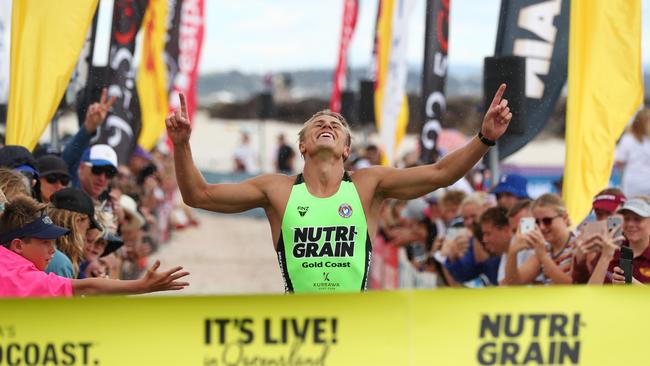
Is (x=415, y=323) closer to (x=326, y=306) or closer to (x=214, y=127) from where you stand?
(x=326, y=306)

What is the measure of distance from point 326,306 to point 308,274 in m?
1.21

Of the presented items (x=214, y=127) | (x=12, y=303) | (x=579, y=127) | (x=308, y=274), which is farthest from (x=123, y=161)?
(x=214, y=127)

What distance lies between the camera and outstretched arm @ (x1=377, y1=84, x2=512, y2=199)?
202 inches

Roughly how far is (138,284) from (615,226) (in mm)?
3152

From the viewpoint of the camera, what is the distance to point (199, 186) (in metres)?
5.23

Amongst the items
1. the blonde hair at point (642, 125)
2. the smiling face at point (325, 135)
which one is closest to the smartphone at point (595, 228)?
the smiling face at point (325, 135)

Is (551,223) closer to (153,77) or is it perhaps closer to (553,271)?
(553,271)

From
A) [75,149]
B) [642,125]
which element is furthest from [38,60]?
[642,125]

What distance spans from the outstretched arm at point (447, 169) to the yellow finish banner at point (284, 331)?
1299mm

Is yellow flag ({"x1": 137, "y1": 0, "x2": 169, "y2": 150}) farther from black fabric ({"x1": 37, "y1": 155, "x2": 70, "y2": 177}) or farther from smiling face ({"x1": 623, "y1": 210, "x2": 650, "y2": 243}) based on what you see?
smiling face ({"x1": 623, "y1": 210, "x2": 650, "y2": 243})

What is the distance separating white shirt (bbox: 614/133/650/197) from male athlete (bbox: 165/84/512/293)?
21.5 ft

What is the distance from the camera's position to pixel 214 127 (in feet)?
267

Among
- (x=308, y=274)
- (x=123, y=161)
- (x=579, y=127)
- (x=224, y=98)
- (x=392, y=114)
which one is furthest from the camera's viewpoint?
(x=224, y=98)

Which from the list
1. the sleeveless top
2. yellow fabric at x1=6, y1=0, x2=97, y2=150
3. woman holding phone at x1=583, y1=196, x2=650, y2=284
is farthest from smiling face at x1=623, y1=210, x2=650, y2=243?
yellow fabric at x1=6, y1=0, x2=97, y2=150
